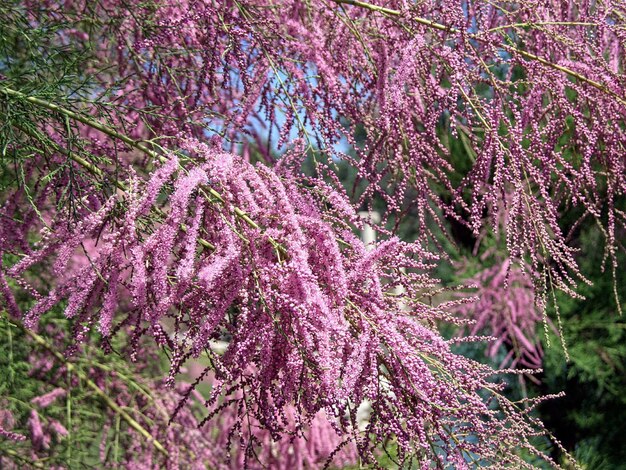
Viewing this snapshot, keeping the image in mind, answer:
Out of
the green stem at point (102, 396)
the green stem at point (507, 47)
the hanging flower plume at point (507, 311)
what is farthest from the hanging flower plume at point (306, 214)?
the hanging flower plume at point (507, 311)

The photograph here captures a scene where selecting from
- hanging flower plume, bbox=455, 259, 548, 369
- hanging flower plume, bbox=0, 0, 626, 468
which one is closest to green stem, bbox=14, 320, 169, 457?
A: hanging flower plume, bbox=0, 0, 626, 468

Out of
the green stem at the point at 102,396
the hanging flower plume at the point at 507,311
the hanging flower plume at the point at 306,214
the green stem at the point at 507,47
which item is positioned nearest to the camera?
the hanging flower plume at the point at 306,214

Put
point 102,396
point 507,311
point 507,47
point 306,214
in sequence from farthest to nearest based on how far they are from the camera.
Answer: point 507,311
point 102,396
point 507,47
point 306,214

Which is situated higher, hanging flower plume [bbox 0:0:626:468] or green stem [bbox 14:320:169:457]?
hanging flower plume [bbox 0:0:626:468]

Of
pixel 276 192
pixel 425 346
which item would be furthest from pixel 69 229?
pixel 425 346

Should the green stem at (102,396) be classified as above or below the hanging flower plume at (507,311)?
below

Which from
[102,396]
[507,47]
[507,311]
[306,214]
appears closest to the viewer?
[306,214]

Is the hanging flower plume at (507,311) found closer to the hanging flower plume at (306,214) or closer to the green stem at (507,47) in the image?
the hanging flower plume at (306,214)

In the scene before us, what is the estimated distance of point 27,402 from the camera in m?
2.89

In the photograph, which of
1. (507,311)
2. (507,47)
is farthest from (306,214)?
(507,311)

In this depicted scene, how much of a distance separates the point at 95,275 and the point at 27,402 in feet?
5.86

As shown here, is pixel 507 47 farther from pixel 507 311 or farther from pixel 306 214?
pixel 507 311

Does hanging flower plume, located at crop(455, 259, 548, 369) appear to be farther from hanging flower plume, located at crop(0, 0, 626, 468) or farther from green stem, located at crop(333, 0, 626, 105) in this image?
green stem, located at crop(333, 0, 626, 105)

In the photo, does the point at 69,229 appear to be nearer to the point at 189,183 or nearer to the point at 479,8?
the point at 189,183
